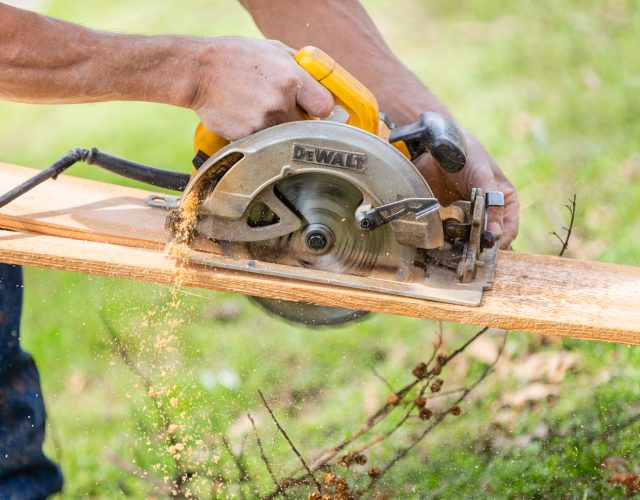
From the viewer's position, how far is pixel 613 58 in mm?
6043

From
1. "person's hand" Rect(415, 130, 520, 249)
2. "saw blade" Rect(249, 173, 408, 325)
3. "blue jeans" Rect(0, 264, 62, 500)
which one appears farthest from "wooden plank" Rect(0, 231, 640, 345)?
"blue jeans" Rect(0, 264, 62, 500)

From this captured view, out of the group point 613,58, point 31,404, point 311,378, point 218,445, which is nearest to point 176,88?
point 31,404

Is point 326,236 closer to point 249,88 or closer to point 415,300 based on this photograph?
point 415,300

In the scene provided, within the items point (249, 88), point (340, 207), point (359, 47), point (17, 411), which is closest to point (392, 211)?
point (340, 207)

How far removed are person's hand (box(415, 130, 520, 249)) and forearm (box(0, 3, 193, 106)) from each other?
86 centimetres

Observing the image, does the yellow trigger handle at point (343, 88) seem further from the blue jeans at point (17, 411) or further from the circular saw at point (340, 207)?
the blue jeans at point (17, 411)

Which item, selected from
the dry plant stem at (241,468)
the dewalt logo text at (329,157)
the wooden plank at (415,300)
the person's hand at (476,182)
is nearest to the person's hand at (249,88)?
the dewalt logo text at (329,157)

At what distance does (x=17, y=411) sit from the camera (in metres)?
2.78

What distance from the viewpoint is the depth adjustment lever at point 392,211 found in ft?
7.10

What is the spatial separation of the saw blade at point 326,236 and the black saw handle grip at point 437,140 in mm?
222

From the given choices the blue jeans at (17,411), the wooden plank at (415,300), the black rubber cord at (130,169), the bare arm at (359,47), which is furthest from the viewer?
the bare arm at (359,47)

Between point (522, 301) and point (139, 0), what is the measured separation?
21.8ft

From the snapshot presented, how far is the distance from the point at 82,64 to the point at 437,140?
36.3 inches

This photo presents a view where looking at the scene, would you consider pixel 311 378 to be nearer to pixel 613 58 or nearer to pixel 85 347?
pixel 85 347
